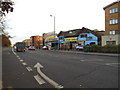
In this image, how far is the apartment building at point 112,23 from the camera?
29.5m

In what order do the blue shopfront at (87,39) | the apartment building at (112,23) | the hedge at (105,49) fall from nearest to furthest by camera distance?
the hedge at (105,49) < the apartment building at (112,23) < the blue shopfront at (87,39)

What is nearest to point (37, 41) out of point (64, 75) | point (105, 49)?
point (105, 49)

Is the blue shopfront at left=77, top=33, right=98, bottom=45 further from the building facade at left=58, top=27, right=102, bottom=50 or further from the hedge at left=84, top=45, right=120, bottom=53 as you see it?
the hedge at left=84, top=45, right=120, bottom=53

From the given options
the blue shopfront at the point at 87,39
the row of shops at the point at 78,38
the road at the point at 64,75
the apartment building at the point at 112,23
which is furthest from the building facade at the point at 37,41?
the road at the point at 64,75

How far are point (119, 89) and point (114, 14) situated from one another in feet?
99.6

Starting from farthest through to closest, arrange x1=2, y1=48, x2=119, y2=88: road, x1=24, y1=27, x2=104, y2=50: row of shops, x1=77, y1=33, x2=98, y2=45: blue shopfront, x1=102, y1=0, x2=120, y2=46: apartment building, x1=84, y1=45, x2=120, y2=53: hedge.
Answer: x1=24, y1=27, x2=104, y2=50: row of shops
x1=77, y1=33, x2=98, y2=45: blue shopfront
x1=102, y1=0, x2=120, y2=46: apartment building
x1=84, y1=45, x2=120, y2=53: hedge
x1=2, y1=48, x2=119, y2=88: road

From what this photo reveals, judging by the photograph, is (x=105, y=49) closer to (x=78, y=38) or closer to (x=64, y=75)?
(x=78, y=38)

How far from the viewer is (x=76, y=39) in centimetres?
4784

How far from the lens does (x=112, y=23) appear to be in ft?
102

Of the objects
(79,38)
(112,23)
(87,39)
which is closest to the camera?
(112,23)

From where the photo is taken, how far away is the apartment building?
29484 millimetres

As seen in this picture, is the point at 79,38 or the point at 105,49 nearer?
the point at 105,49

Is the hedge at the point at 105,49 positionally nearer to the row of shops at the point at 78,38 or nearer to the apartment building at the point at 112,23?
the apartment building at the point at 112,23

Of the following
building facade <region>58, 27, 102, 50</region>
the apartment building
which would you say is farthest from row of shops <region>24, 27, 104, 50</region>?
the apartment building
